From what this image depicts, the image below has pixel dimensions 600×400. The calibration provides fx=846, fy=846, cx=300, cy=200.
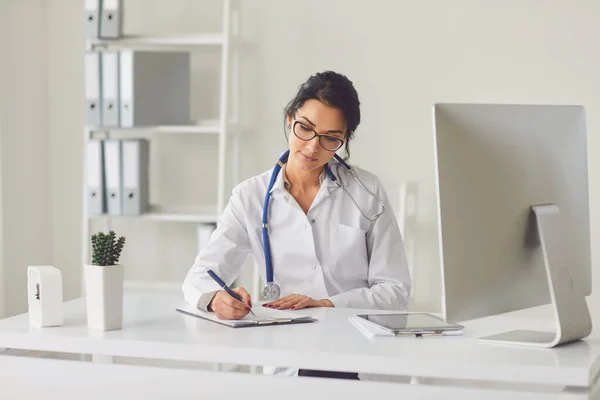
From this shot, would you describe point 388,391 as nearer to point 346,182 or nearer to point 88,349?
point 88,349

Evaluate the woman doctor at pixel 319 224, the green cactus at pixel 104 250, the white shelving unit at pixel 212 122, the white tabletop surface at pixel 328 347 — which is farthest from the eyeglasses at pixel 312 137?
the white shelving unit at pixel 212 122

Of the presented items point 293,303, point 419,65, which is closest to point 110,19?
point 419,65

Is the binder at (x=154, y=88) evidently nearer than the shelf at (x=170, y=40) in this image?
Yes

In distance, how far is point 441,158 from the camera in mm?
1482

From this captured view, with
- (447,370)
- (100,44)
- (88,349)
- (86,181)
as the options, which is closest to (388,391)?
(447,370)

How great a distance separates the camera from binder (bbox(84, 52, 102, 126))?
3.49 meters

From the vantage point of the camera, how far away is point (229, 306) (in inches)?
72.6

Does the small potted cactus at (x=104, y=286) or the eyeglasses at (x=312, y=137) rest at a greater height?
the eyeglasses at (x=312, y=137)

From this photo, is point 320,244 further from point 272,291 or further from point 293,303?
point 293,303

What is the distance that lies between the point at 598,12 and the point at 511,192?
2.26 metres

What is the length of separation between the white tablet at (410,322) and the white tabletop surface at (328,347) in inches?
1.1

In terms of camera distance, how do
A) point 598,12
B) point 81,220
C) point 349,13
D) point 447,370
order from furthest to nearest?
point 81,220, point 349,13, point 598,12, point 447,370

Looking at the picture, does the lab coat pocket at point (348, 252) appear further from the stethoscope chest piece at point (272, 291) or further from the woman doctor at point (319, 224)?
the stethoscope chest piece at point (272, 291)

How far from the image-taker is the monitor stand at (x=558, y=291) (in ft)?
5.15
